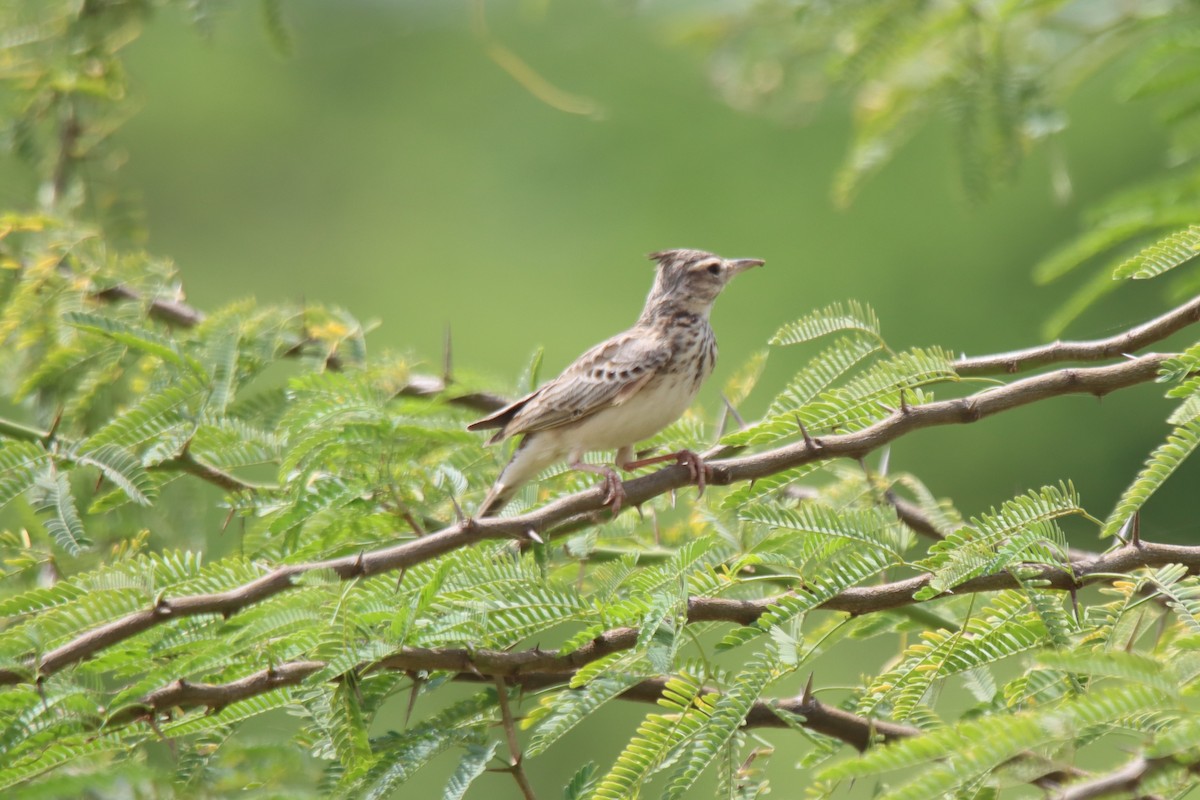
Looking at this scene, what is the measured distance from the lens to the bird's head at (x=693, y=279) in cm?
564

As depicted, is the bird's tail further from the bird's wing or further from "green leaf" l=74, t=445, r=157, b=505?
"green leaf" l=74, t=445, r=157, b=505

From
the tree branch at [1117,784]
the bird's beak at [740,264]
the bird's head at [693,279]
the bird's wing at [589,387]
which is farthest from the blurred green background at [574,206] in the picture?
the tree branch at [1117,784]

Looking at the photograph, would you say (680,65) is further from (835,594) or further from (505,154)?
(835,594)

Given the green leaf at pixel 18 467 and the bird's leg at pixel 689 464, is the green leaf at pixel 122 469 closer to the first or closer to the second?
the green leaf at pixel 18 467

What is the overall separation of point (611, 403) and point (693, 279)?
1.10m

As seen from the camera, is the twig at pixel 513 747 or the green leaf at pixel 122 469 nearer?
the twig at pixel 513 747

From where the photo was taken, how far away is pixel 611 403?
16.1 ft

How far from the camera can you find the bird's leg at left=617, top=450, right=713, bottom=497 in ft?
Answer: 10.7

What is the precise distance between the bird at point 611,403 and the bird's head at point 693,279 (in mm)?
121

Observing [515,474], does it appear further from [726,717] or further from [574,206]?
[574,206]

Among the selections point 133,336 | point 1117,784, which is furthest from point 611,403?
point 1117,784

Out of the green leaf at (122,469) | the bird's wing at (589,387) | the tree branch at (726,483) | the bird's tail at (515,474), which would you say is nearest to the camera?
the tree branch at (726,483)

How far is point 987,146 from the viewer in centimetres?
565

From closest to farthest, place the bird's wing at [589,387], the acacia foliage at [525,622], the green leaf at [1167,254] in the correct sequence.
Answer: the acacia foliage at [525,622], the green leaf at [1167,254], the bird's wing at [589,387]
